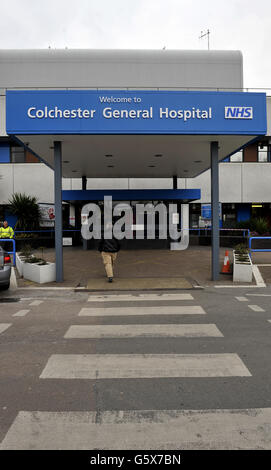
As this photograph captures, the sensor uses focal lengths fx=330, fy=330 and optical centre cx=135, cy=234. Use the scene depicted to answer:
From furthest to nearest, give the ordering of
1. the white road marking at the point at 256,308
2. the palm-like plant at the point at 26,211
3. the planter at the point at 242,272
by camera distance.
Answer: the palm-like plant at the point at 26,211
the planter at the point at 242,272
the white road marking at the point at 256,308

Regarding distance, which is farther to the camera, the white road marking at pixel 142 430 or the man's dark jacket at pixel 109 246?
A: the man's dark jacket at pixel 109 246

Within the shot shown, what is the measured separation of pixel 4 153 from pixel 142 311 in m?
21.4

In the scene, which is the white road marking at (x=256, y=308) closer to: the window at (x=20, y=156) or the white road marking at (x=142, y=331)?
the white road marking at (x=142, y=331)

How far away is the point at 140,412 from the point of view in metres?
3.18

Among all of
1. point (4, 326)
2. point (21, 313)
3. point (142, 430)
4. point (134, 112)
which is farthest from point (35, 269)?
point (142, 430)

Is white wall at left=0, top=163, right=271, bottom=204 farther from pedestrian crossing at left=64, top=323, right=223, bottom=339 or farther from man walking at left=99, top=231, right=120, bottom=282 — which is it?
pedestrian crossing at left=64, top=323, right=223, bottom=339

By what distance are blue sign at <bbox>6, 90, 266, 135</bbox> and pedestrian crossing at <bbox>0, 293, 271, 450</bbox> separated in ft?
18.5

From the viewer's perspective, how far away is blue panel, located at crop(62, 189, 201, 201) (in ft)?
60.6

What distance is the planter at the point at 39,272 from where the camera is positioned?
1001 cm

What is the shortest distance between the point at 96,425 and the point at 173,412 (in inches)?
29.5

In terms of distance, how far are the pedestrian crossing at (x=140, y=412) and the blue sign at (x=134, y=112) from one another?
5.65 m

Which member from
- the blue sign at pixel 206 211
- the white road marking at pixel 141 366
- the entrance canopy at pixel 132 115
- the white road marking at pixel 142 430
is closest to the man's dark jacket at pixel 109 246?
the entrance canopy at pixel 132 115

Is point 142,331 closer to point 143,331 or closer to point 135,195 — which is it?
point 143,331

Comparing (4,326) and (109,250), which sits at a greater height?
(109,250)
